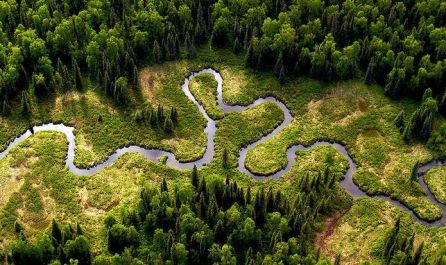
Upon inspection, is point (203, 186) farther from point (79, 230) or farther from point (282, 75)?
point (282, 75)

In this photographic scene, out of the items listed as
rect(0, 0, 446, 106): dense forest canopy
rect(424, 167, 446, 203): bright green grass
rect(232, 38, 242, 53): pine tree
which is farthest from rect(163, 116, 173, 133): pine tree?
rect(424, 167, 446, 203): bright green grass

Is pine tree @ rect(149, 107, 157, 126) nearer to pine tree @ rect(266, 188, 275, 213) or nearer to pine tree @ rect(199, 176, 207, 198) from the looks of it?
pine tree @ rect(199, 176, 207, 198)

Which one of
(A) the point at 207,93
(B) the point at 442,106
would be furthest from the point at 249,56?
(B) the point at 442,106

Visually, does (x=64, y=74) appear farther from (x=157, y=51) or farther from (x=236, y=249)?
(x=236, y=249)

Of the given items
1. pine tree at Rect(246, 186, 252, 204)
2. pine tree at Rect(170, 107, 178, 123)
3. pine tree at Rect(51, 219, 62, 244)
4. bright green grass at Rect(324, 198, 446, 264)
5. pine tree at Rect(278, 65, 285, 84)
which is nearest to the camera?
pine tree at Rect(51, 219, 62, 244)

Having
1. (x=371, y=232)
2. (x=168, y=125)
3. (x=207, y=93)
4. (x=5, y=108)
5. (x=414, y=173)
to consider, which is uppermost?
(x=207, y=93)
